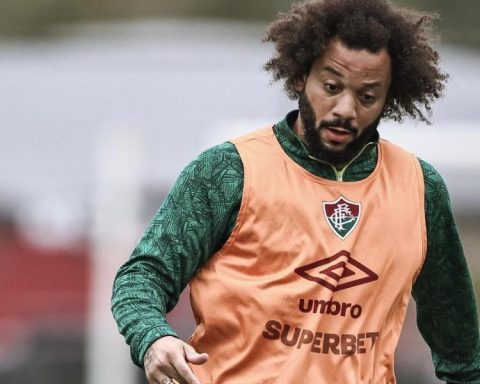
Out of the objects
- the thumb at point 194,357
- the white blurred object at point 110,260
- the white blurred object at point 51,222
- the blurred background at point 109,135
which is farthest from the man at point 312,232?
the white blurred object at point 51,222

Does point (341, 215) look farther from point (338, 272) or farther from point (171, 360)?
point (171, 360)

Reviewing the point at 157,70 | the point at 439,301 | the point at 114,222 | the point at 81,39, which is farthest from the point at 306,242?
the point at 81,39

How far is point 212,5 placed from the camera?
20609mm

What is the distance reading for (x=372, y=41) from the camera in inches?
189

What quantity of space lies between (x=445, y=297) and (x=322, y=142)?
670 millimetres

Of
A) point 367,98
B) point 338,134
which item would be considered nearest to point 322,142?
point 338,134

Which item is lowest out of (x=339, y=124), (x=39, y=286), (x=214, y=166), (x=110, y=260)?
(x=39, y=286)

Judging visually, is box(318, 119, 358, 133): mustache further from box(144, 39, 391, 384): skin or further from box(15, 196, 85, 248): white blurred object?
box(15, 196, 85, 248): white blurred object

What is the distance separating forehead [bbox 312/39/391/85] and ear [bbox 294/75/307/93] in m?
0.08

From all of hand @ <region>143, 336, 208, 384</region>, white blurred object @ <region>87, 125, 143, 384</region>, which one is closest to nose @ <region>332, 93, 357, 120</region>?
hand @ <region>143, 336, 208, 384</region>

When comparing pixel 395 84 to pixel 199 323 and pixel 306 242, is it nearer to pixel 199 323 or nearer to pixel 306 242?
pixel 306 242

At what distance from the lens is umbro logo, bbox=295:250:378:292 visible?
4.66 m

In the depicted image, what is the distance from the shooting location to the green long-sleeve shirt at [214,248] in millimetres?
4523

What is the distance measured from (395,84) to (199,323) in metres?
0.94
